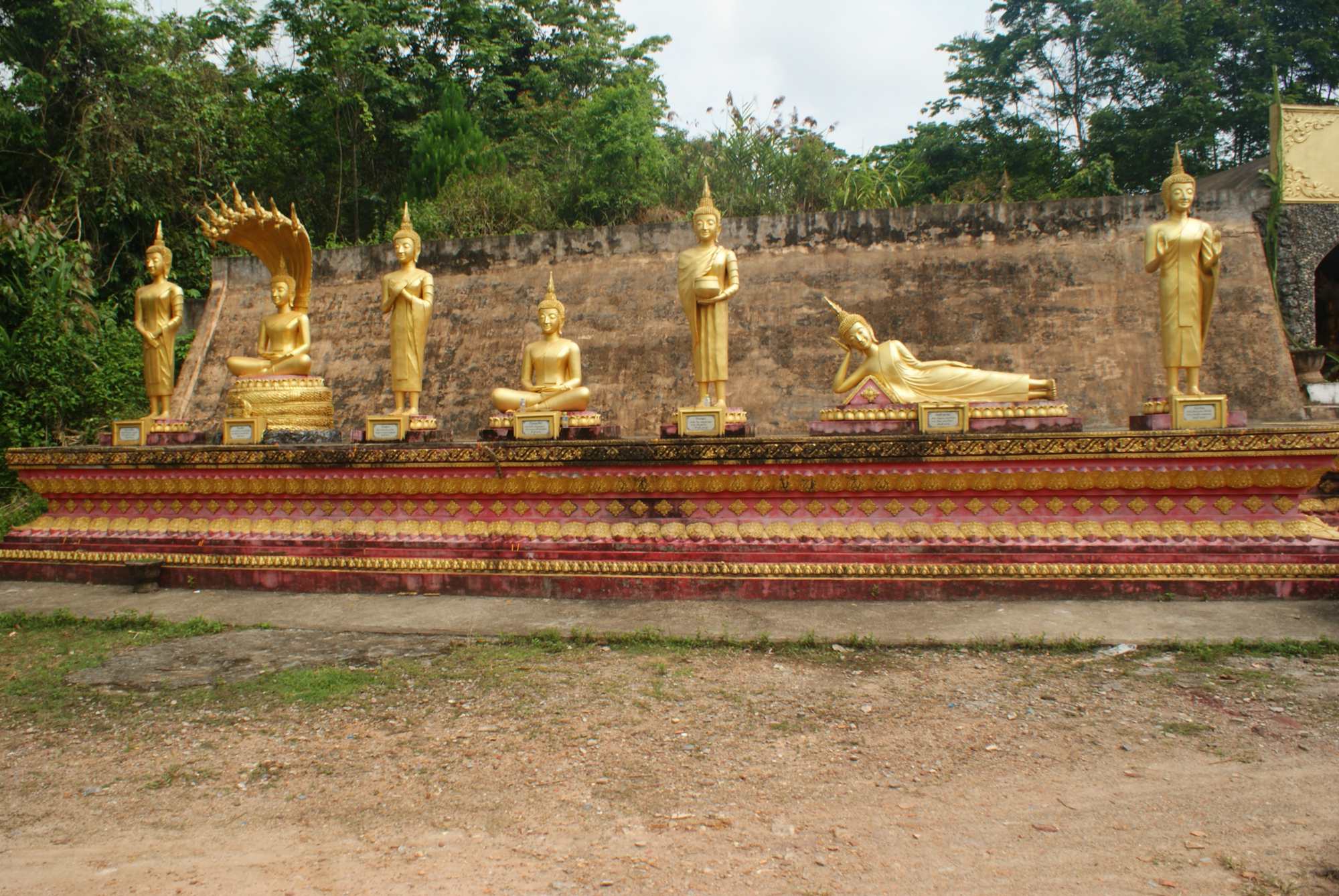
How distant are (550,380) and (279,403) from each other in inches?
111

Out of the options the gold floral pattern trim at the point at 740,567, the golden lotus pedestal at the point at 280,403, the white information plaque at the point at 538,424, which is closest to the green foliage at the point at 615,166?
the golden lotus pedestal at the point at 280,403

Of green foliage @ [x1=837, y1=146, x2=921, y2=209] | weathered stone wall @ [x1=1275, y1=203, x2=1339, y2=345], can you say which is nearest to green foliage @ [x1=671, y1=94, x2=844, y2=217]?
green foliage @ [x1=837, y1=146, x2=921, y2=209]

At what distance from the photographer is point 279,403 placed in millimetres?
8477

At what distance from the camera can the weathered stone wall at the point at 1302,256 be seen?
10625mm

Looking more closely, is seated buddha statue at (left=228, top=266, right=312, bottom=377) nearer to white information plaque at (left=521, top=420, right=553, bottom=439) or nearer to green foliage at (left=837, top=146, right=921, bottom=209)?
white information plaque at (left=521, top=420, right=553, bottom=439)

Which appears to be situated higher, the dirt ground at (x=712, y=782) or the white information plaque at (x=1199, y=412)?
the white information plaque at (x=1199, y=412)

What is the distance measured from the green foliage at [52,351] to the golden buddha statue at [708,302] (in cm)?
952

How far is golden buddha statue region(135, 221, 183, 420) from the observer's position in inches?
353

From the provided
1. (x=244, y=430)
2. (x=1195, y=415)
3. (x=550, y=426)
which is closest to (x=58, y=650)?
(x=244, y=430)

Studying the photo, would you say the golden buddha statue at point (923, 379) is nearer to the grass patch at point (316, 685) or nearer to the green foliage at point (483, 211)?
the grass patch at point (316, 685)

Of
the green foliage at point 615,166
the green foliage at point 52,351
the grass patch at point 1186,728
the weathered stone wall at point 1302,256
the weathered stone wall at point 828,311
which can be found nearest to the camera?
the grass patch at point 1186,728

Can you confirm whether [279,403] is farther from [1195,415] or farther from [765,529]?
[1195,415]

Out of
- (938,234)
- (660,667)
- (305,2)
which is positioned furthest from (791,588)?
(305,2)

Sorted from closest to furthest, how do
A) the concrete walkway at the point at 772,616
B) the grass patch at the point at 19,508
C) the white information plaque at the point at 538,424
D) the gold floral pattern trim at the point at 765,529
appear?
1. the concrete walkway at the point at 772,616
2. the gold floral pattern trim at the point at 765,529
3. the white information plaque at the point at 538,424
4. the grass patch at the point at 19,508
